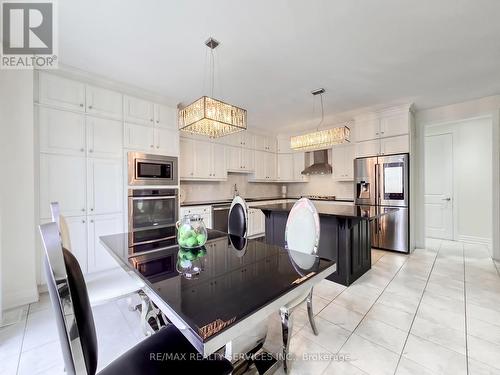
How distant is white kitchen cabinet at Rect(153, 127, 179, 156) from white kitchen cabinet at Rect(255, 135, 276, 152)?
2343mm

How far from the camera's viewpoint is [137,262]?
1.39 m

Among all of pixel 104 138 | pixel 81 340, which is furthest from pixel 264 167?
pixel 81 340

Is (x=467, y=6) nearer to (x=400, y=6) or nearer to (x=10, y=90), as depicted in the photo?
(x=400, y=6)

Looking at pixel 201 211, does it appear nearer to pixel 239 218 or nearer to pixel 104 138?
pixel 239 218

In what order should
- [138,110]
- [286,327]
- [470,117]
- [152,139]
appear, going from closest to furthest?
[286,327]
[138,110]
[152,139]
[470,117]

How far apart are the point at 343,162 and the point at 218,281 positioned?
183 inches

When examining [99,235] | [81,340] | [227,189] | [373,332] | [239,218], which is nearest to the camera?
[81,340]

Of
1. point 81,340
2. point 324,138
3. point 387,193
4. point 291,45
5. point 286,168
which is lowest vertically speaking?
point 81,340

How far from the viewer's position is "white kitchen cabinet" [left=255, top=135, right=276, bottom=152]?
220 inches

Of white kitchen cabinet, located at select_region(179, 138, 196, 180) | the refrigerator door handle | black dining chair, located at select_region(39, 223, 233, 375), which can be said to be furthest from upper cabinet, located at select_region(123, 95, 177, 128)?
the refrigerator door handle

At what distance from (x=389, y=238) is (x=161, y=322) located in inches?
158

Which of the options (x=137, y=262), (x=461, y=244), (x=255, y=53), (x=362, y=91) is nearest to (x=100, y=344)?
(x=137, y=262)

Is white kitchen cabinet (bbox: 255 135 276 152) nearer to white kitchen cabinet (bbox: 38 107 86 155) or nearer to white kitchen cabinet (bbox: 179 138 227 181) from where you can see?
white kitchen cabinet (bbox: 179 138 227 181)

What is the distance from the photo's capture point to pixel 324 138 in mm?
3439
